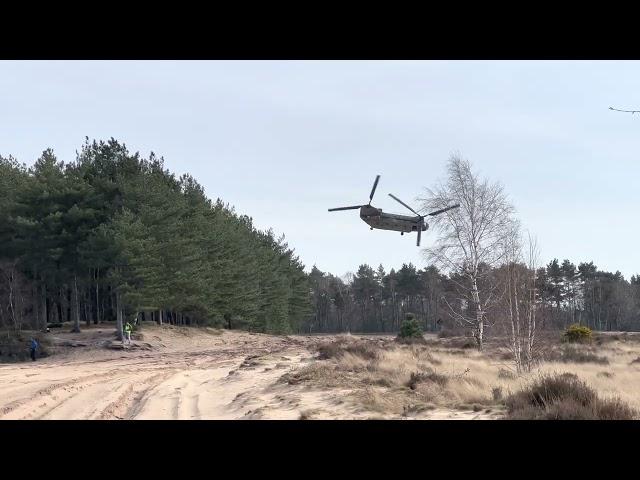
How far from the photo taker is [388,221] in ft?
58.3

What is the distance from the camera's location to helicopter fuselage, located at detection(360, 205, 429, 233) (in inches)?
654

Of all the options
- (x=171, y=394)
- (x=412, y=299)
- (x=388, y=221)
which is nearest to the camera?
(x=171, y=394)

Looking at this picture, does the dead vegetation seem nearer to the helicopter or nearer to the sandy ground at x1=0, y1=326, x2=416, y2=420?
the sandy ground at x1=0, y1=326, x2=416, y2=420

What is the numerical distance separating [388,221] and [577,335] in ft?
82.6

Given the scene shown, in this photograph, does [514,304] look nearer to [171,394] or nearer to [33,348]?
[171,394]

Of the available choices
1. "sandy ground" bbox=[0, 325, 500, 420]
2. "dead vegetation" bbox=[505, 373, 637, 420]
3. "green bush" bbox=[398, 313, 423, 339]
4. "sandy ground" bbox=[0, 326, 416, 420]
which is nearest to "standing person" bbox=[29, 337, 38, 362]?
"sandy ground" bbox=[0, 326, 416, 420]

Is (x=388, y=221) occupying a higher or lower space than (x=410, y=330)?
higher

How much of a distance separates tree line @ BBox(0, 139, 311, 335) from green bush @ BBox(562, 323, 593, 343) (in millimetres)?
24855

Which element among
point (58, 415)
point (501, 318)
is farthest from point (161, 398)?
point (501, 318)

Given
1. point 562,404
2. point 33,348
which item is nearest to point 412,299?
point 33,348

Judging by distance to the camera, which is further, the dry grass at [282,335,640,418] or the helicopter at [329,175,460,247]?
the helicopter at [329,175,460,247]
